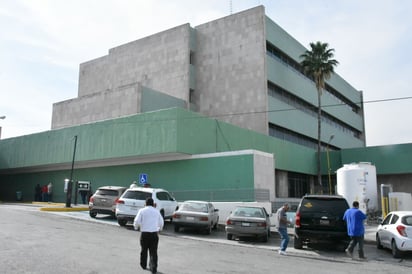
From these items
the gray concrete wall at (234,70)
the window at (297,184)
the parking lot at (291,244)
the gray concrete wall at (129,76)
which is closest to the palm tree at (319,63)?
the window at (297,184)

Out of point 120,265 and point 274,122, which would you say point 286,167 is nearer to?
point 274,122

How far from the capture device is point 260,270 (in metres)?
9.44

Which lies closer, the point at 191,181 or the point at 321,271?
the point at 321,271

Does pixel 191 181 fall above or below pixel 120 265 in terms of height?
above

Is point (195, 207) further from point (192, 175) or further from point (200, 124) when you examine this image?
point (200, 124)

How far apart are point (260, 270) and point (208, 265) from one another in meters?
1.31

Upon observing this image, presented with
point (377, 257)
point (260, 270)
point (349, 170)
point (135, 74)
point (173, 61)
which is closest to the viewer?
point (260, 270)

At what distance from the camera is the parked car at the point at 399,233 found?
12.2 metres

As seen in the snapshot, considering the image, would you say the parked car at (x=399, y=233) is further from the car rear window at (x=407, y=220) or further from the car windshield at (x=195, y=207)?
the car windshield at (x=195, y=207)

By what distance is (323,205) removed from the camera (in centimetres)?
1359

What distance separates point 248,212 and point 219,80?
2671 cm

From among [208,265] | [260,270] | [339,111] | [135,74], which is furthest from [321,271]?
[339,111]

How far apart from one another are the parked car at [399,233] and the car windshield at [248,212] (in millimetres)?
4933

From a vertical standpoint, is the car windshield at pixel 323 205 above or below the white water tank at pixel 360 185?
below
